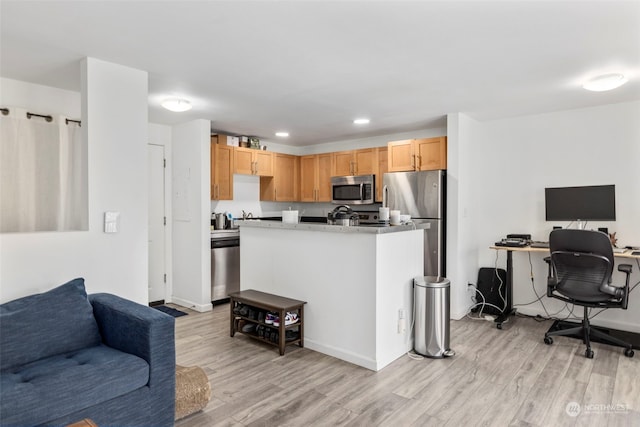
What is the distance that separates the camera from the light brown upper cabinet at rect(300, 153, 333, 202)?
6062mm

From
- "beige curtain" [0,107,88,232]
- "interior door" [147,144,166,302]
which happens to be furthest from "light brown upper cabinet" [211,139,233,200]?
"beige curtain" [0,107,88,232]

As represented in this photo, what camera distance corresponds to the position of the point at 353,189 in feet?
18.5

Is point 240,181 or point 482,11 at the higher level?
point 482,11

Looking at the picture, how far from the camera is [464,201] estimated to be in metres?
4.45

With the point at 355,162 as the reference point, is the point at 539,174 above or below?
below

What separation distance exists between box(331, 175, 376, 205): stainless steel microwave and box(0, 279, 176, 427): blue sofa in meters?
3.76

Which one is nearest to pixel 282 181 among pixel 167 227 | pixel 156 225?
pixel 167 227

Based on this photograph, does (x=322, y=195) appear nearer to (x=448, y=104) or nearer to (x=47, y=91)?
(x=448, y=104)

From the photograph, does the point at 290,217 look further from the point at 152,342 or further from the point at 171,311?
the point at 171,311

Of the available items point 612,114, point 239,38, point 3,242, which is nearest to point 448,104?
point 612,114

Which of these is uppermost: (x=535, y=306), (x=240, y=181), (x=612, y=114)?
(x=612, y=114)

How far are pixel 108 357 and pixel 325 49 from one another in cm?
229

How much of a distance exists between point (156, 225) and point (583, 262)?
15.8 feet

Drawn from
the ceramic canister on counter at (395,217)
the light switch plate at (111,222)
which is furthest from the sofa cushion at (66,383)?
the ceramic canister on counter at (395,217)
